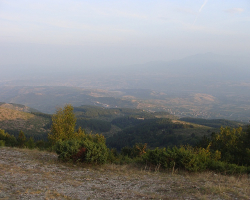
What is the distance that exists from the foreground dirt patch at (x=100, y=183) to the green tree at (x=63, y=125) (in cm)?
1177

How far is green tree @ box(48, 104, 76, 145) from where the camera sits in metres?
24.8

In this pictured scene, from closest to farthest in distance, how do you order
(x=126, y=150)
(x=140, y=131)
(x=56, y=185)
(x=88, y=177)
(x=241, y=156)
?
(x=56, y=185)
(x=88, y=177)
(x=241, y=156)
(x=126, y=150)
(x=140, y=131)

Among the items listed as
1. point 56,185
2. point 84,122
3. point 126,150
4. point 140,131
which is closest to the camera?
point 56,185

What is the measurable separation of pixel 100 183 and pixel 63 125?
57.3 ft

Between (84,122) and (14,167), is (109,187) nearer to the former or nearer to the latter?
(14,167)

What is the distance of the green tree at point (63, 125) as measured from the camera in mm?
24812

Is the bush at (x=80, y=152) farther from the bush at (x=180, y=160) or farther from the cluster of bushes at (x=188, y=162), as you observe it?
the cluster of bushes at (x=188, y=162)

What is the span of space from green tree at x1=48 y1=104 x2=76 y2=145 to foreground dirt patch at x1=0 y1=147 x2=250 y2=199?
38.6 ft

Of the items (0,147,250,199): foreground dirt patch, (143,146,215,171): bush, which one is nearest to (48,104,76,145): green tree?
(0,147,250,199): foreground dirt patch

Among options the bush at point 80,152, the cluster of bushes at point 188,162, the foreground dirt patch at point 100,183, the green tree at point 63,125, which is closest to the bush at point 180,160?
the cluster of bushes at point 188,162

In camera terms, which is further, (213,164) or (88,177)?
(213,164)

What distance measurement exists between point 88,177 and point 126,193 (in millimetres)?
3074

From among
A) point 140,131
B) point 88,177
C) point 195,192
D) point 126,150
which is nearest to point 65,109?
point 126,150

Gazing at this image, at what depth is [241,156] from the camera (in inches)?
719
